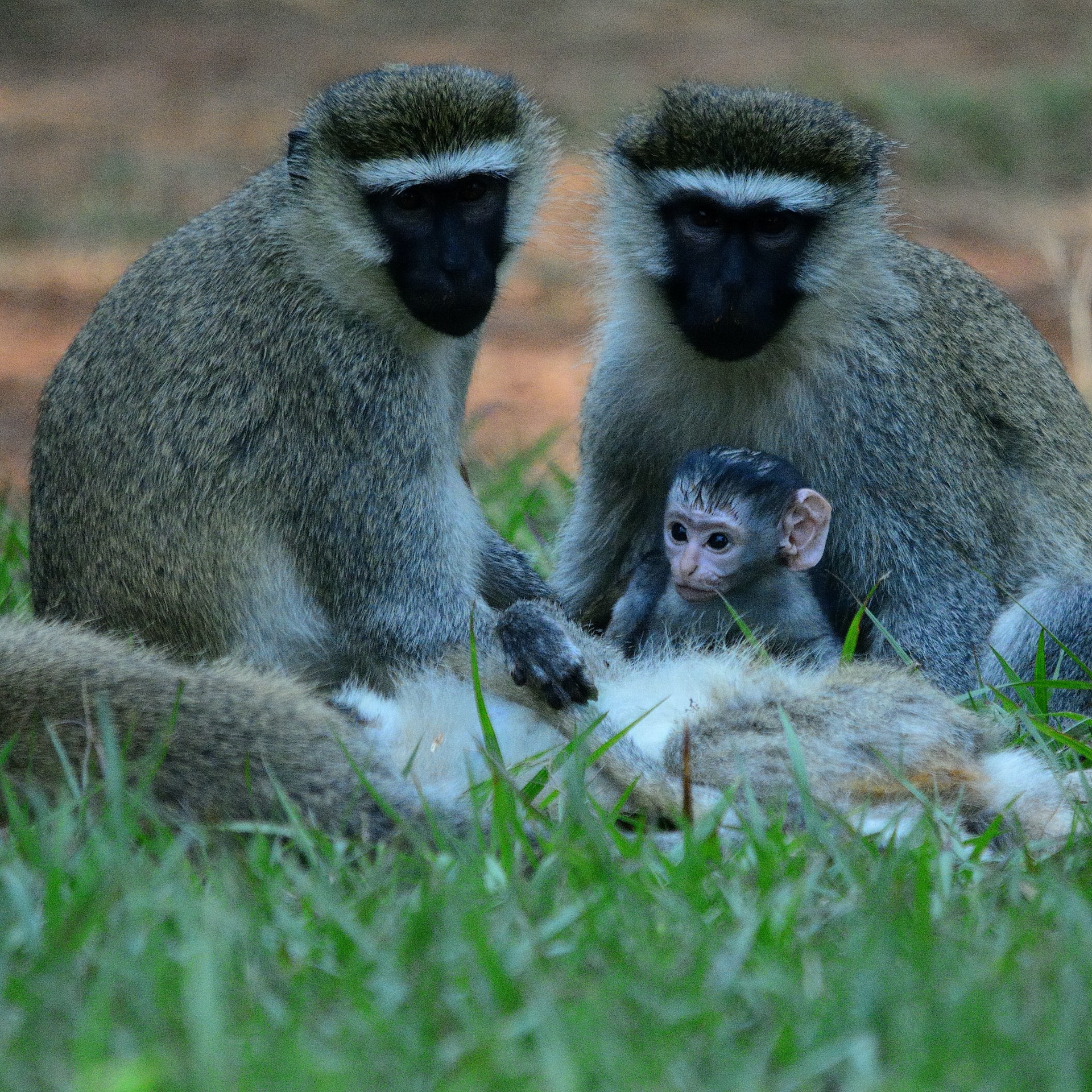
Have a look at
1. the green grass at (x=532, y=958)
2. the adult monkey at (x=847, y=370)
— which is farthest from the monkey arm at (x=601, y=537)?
the green grass at (x=532, y=958)

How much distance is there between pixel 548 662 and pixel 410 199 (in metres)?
1.23

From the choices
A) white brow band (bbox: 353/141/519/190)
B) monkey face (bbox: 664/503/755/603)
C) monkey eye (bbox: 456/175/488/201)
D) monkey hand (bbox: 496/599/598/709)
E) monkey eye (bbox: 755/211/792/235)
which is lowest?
monkey hand (bbox: 496/599/598/709)

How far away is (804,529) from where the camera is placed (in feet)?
13.0

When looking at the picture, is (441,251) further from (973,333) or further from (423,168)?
(973,333)

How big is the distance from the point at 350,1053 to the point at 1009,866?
133 cm

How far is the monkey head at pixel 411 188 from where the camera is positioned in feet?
12.5

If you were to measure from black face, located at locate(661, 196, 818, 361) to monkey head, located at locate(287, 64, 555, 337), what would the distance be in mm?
501

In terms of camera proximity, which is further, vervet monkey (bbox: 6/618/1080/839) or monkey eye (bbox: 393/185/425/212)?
monkey eye (bbox: 393/185/425/212)

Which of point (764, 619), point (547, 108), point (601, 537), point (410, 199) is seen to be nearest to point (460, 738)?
point (764, 619)

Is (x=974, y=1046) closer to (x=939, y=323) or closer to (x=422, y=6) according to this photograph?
(x=939, y=323)

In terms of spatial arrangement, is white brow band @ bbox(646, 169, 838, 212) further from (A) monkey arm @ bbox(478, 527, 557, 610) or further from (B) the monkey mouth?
(A) monkey arm @ bbox(478, 527, 557, 610)

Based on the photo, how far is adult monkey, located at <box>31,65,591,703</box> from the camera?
12.8 feet

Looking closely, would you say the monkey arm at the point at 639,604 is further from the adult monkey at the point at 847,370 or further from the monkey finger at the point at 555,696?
the monkey finger at the point at 555,696

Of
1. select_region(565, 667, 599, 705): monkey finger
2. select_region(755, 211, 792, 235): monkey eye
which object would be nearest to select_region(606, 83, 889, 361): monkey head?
select_region(755, 211, 792, 235): monkey eye
